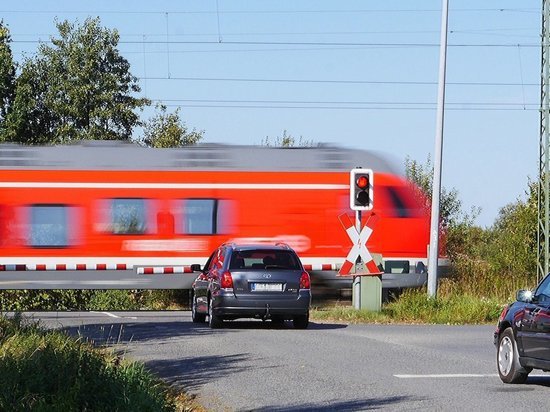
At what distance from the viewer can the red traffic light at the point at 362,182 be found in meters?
27.4

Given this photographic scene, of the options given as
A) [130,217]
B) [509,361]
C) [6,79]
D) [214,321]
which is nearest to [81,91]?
[6,79]

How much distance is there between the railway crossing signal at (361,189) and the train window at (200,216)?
738 cm

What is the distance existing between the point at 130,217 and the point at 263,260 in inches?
423

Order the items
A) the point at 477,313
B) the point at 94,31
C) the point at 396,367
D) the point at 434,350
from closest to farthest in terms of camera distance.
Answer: the point at 396,367
the point at 434,350
the point at 477,313
the point at 94,31

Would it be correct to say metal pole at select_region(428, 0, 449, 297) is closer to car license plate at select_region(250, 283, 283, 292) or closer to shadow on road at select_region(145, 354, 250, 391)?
car license plate at select_region(250, 283, 283, 292)

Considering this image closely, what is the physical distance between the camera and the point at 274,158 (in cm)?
3475

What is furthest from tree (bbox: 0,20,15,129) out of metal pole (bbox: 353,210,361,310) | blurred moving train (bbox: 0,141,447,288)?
metal pole (bbox: 353,210,361,310)

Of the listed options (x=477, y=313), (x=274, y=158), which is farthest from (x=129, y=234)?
(x=477, y=313)

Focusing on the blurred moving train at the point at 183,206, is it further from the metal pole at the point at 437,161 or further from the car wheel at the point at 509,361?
the car wheel at the point at 509,361

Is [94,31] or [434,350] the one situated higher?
[94,31]

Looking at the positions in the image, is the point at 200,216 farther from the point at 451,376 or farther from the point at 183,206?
the point at 451,376

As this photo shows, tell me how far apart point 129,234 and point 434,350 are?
16.0 m

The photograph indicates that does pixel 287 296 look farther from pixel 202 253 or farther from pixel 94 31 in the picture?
pixel 94 31

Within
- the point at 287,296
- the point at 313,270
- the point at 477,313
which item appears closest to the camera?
the point at 287,296
